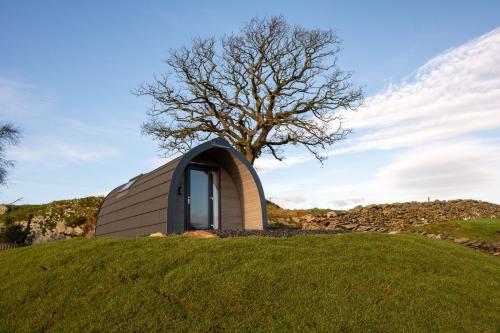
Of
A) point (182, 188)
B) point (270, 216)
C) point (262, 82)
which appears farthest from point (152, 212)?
point (262, 82)

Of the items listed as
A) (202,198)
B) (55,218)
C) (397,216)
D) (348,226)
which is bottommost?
(348,226)

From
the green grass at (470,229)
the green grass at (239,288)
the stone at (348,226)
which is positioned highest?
the stone at (348,226)

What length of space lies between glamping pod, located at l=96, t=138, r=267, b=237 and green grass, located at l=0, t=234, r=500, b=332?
17.9 feet

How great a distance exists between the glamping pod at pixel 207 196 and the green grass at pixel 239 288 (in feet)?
17.9

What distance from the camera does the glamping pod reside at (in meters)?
15.6

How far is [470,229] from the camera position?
2189cm

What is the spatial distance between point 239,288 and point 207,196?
9663 millimetres

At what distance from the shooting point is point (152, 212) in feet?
47.5

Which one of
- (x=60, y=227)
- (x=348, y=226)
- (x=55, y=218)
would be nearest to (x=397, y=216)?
(x=348, y=226)

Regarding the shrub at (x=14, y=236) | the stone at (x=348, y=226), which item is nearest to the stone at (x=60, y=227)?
the shrub at (x=14, y=236)

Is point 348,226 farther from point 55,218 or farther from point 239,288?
point 55,218

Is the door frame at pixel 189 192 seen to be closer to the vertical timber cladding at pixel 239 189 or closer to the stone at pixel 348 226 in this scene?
the vertical timber cladding at pixel 239 189

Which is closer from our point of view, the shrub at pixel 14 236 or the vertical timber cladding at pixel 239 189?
the vertical timber cladding at pixel 239 189

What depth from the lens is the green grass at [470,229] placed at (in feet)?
68.6
